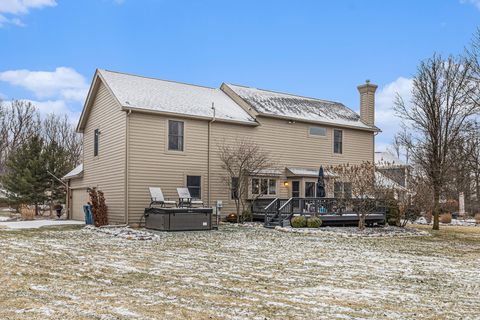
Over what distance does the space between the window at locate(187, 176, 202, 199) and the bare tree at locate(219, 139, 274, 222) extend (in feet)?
4.13

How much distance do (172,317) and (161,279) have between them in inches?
96.3

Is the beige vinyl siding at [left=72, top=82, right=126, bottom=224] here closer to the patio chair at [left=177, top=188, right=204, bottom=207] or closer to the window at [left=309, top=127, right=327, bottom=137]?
the patio chair at [left=177, top=188, right=204, bottom=207]

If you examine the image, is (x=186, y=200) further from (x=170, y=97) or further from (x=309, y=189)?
(x=309, y=189)

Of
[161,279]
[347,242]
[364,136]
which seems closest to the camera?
[161,279]

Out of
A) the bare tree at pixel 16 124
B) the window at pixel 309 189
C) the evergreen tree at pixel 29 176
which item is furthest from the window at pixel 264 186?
the bare tree at pixel 16 124

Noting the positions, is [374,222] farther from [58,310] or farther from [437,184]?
[58,310]

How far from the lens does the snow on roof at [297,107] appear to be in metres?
24.5

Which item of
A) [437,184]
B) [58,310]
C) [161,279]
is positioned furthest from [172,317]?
[437,184]

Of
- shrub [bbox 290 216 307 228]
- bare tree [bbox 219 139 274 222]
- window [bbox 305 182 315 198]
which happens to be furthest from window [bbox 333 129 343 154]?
shrub [bbox 290 216 307 228]

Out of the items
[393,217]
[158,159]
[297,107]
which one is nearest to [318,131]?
[297,107]

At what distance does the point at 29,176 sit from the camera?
1150 inches

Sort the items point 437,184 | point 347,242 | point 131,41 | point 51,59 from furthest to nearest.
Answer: point 51,59 → point 131,41 → point 437,184 → point 347,242

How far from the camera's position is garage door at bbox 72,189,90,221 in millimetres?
24391

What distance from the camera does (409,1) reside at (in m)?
18.4
